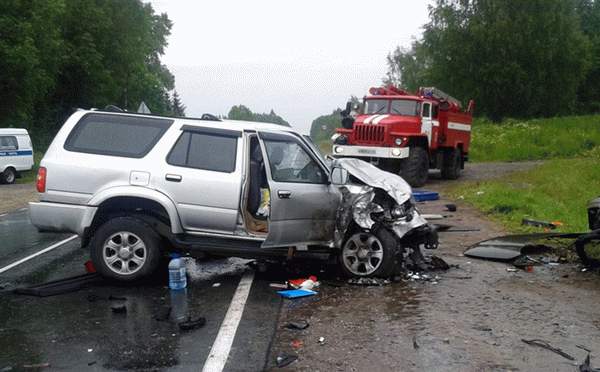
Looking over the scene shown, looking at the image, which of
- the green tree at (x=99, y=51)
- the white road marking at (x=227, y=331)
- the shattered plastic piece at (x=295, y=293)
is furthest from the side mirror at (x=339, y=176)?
the green tree at (x=99, y=51)

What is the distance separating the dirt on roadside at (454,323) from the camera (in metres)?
4.82

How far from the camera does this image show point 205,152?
24.0 feet

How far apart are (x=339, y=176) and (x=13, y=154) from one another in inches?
927

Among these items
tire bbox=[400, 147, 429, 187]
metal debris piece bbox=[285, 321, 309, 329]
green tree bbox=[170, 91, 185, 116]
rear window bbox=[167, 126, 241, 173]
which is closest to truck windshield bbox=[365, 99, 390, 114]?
tire bbox=[400, 147, 429, 187]

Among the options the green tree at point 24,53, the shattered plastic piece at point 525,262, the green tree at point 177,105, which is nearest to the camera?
the shattered plastic piece at point 525,262

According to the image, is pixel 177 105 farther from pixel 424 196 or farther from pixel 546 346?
pixel 546 346

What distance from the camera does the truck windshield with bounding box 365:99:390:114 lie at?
64.8 ft

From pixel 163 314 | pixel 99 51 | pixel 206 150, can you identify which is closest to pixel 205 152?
pixel 206 150

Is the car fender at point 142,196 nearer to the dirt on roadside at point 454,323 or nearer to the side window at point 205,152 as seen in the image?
the side window at point 205,152

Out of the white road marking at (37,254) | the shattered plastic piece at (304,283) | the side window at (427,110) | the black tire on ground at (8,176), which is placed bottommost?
the black tire on ground at (8,176)

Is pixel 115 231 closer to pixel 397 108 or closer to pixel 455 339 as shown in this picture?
pixel 455 339

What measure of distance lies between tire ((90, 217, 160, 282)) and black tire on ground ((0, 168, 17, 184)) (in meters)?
21.9

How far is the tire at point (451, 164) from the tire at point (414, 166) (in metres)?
2.74

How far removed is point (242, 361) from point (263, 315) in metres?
1.27
